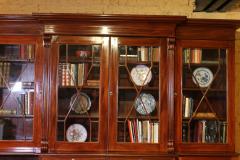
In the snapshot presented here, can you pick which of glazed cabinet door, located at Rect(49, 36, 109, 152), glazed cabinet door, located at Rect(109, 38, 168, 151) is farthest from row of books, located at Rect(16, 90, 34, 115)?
glazed cabinet door, located at Rect(109, 38, 168, 151)

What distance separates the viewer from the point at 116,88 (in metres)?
3.21

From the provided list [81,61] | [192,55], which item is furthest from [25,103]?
[192,55]

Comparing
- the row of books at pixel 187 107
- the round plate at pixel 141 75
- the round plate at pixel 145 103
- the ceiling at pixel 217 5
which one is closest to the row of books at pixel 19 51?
the round plate at pixel 141 75

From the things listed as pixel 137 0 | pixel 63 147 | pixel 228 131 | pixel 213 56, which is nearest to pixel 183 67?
pixel 213 56

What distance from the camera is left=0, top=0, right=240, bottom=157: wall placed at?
373 centimetres

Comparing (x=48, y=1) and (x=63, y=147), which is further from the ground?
(x=48, y=1)

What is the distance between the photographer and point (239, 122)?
376 centimetres

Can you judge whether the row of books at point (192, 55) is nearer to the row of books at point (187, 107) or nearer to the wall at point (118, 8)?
the row of books at point (187, 107)

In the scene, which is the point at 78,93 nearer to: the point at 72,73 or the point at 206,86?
the point at 72,73

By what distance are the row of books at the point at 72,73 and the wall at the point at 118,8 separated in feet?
2.47

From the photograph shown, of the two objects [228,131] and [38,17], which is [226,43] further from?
[38,17]

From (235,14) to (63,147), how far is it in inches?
88.9

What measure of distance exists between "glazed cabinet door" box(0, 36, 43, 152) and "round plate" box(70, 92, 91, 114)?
31 centimetres

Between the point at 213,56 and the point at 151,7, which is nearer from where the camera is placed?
the point at 213,56
